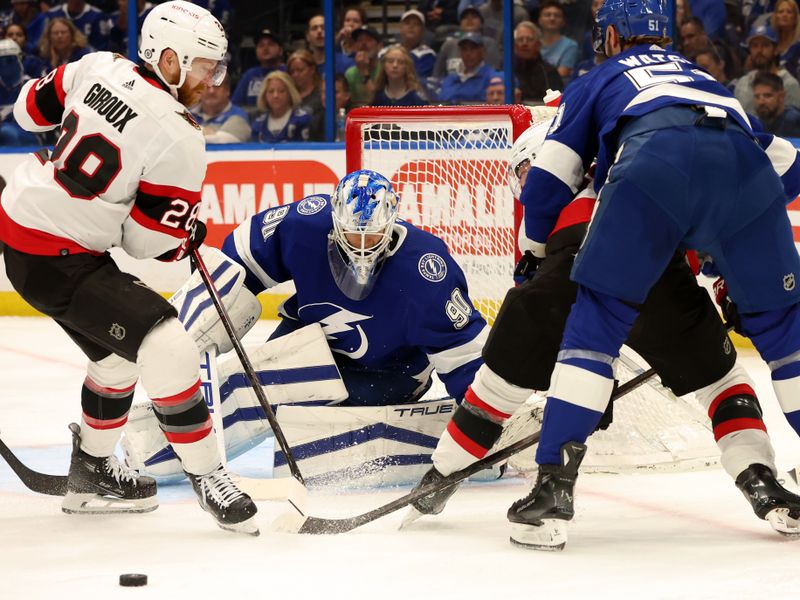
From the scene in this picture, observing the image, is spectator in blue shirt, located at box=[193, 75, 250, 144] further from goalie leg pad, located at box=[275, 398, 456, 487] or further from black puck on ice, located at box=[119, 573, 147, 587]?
black puck on ice, located at box=[119, 573, 147, 587]

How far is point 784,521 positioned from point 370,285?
1.14 m

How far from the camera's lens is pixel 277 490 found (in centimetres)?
293

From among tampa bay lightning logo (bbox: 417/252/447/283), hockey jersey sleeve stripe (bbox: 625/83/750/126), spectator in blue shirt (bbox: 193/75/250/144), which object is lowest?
spectator in blue shirt (bbox: 193/75/250/144)

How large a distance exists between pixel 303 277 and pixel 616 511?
0.95 metres

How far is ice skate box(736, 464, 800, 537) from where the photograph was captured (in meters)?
2.66

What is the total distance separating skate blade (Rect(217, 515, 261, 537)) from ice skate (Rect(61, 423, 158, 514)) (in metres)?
0.35

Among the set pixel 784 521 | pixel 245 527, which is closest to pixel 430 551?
pixel 245 527

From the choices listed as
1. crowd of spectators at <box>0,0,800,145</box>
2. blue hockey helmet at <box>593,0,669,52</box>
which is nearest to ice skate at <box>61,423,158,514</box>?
blue hockey helmet at <box>593,0,669,52</box>

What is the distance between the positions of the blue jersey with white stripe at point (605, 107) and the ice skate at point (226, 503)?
0.82 m

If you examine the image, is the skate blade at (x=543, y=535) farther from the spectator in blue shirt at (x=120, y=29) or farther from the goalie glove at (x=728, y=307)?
the spectator in blue shirt at (x=120, y=29)

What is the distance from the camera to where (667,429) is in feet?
11.6

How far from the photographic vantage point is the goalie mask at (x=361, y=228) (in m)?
3.21

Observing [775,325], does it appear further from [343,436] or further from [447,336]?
[343,436]

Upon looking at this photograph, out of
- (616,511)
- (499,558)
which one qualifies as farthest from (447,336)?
(499,558)
